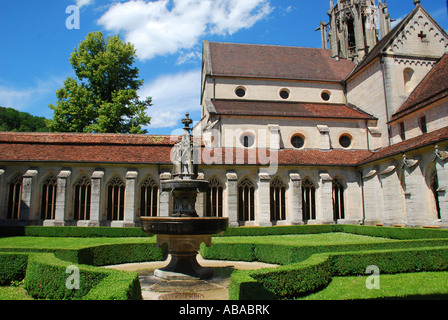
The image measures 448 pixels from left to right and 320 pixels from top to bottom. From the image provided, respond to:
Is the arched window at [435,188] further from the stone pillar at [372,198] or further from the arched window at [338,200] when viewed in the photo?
the arched window at [338,200]

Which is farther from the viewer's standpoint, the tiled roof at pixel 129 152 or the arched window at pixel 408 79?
the arched window at pixel 408 79

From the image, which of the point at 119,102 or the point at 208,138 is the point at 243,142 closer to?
the point at 208,138

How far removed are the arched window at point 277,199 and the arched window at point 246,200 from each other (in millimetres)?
1548

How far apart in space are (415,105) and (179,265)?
74.7 feet

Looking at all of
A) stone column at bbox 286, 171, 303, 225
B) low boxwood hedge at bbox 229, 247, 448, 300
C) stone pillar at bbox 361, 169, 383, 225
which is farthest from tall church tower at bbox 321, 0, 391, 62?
low boxwood hedge at bbox 229, 247, 448, 300

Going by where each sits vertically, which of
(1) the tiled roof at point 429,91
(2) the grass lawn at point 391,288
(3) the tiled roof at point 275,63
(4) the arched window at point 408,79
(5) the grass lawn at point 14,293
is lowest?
(2) the grass lawn at point 391,288

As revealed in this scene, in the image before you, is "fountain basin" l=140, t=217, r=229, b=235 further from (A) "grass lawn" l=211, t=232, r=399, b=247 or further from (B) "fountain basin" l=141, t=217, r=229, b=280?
(A) "grass lawn" l=211, t=232, r=399, b=247

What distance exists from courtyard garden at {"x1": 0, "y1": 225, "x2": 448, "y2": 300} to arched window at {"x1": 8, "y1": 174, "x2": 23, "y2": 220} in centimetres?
1330

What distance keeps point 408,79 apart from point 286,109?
10980 mm

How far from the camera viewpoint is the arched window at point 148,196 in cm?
2433

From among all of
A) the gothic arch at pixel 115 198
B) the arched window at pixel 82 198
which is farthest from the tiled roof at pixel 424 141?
the arched window at pixel 82 198

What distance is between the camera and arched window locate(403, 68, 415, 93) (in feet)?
93.0

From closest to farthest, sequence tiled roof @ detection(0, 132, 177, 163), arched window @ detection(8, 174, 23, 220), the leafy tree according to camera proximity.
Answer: arched window @ detection(8, 174, 23, 220), tiled roof @ detection(0, 132, 177, 163), the leafy tree

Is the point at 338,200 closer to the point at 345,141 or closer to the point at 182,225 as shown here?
the point at 345,141
